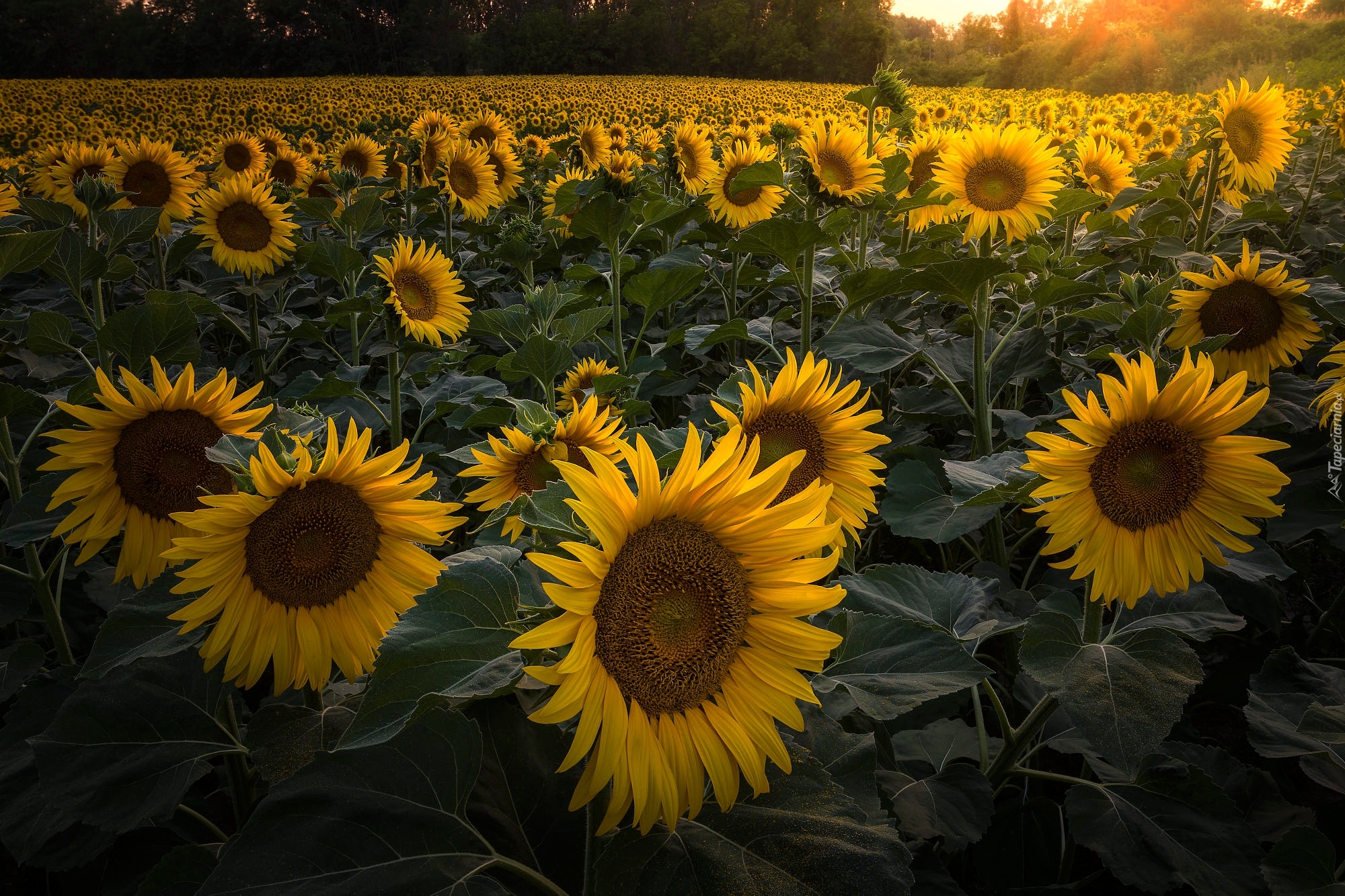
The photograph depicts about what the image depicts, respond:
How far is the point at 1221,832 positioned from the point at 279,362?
14.3 ft

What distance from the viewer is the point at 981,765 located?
5.62 feet

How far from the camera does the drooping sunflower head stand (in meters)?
1.53

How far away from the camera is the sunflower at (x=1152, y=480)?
1317 mm

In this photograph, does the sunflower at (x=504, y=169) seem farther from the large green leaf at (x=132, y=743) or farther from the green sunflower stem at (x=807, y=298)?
the large green leaf at (x=132, y=743)

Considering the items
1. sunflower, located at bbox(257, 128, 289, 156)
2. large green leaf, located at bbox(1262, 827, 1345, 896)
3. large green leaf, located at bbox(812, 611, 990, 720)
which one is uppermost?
sunflower, located at bbox(257, 128, 289, 156)

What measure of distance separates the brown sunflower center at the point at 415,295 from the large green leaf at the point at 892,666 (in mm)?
2206

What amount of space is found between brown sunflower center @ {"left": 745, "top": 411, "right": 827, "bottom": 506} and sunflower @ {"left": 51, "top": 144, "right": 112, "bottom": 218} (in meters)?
3.93

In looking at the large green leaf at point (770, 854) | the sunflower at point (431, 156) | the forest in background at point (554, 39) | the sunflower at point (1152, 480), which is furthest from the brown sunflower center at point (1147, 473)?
the forest in background at point (554, 39)

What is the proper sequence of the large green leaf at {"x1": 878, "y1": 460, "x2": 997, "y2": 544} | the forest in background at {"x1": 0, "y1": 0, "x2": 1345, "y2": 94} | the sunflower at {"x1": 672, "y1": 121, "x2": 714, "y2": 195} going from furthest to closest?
1. the forest in background at {"x1": 0, "y1": 0, "x2": 1345, "y2": 94}
2. the sunflower at {"x1": 672, "y1": 121, "x2": 714, "y2": 195}
3. the large green leaf at {"x1": 878, "y1": 460, "x2": 997, "y2": 544}

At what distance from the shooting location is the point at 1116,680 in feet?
4.18

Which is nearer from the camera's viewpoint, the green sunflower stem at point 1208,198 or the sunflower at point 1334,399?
the sunflower at point 1334,399

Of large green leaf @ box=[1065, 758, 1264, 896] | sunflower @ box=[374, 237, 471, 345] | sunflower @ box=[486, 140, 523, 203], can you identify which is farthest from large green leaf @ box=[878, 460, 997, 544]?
sunflower @ box=[486, 140, 523, 203]

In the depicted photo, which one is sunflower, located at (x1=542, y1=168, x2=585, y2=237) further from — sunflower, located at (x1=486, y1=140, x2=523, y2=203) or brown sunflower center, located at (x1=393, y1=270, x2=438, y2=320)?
brown sunflower center, located at (x1=393, y1=270, x2=438, y2=320)

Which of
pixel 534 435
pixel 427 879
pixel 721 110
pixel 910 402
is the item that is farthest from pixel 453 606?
pixel 721 110
